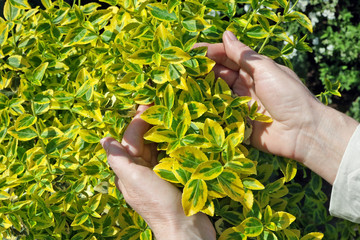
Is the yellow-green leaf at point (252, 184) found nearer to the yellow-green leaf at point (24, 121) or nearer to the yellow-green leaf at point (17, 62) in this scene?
the yellow-green leaf at point (24, 121)

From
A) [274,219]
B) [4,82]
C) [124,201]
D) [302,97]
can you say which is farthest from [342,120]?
[4,82]

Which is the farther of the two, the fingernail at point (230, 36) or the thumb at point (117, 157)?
the fingernail at point (230, 36)

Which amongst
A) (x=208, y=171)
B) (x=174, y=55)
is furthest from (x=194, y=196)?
(x=174, y=55)

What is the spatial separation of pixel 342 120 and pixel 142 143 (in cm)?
79

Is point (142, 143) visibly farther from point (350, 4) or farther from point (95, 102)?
point (350, 4)

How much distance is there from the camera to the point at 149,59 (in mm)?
1258

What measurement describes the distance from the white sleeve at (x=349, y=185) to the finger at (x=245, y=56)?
0.40m

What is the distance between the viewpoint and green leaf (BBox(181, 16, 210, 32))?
4.21 ft

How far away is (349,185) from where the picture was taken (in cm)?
148

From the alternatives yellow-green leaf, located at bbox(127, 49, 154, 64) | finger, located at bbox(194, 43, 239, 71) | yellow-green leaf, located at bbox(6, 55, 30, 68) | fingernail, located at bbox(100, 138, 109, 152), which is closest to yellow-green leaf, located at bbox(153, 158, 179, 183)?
fingernail, located at bbox(100, 138, 109, 152)

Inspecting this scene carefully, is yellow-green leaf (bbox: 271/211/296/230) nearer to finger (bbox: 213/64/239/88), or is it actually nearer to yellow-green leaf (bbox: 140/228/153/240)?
yellow-green leaf (bbox: 140/228/153/240)

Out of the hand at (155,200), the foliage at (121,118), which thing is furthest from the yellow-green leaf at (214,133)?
the hand at (155,200)

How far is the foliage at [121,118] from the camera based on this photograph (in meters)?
1.22

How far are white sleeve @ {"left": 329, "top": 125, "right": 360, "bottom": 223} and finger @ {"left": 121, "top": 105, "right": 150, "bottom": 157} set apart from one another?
2.47 ft
